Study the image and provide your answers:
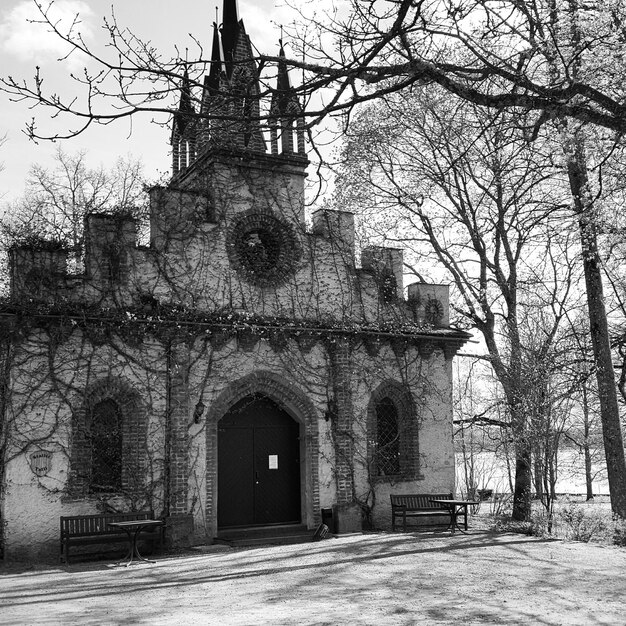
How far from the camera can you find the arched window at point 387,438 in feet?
57.2

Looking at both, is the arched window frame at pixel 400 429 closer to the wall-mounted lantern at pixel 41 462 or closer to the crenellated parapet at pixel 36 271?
the wall-mounted lantern at pixel 41 462

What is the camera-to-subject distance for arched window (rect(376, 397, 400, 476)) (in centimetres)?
1742

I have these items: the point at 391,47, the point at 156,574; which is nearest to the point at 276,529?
the point at 156,574

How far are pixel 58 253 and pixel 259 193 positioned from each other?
14.9 feet

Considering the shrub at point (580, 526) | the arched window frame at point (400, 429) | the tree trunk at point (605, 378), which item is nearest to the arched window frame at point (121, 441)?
the arched window frame at point (400, 429)

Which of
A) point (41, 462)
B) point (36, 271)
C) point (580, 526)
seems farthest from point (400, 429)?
point (36, 271)

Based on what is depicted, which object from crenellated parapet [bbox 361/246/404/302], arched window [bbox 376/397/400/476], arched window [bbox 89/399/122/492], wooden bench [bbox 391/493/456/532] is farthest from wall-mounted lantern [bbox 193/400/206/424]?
crenellated parapet [bbox 361/246/404/302]

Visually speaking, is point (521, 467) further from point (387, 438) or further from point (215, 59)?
point (215, 59)

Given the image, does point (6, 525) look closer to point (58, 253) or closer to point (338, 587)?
point (58, 253)

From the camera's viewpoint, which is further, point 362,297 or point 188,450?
point 362,297

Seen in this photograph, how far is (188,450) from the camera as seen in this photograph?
14.9 metres

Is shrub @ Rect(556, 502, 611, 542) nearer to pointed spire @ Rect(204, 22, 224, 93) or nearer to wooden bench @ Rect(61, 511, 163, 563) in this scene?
wooden bench @ Rect(61, 511, 163, 563)

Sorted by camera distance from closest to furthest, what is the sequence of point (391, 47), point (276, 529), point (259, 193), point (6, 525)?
point (391, 47), point (6, 525), point (276, 529), point (259, 193)

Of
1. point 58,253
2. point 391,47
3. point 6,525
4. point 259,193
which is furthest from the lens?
point 259,193
